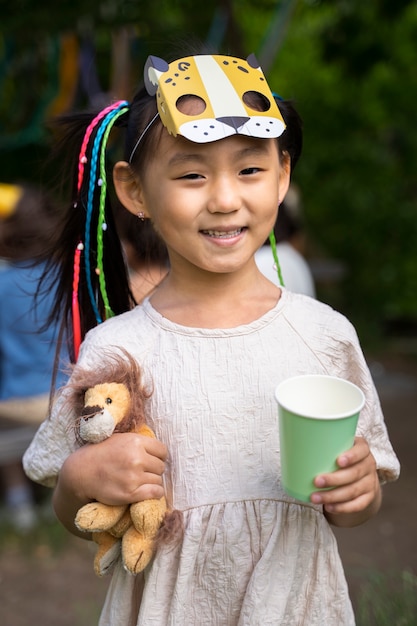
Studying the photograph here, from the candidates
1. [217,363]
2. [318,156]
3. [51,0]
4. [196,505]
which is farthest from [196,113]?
[318,156]

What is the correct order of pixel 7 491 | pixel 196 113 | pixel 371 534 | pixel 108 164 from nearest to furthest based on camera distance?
pixel 196 113 → pixel 108 164 → pixel 371 534 → pixel 7 491

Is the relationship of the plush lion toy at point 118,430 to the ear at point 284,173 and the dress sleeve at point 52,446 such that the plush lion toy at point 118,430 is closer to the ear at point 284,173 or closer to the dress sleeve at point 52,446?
the dress sleeve at point 52,446

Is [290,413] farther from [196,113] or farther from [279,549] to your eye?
[196,113]

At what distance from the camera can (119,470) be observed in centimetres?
162

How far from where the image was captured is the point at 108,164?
2244 mm

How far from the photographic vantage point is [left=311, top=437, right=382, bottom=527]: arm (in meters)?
1.56

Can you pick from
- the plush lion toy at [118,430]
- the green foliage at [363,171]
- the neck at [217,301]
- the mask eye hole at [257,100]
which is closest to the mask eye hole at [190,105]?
the mask eye hole at [257,100]

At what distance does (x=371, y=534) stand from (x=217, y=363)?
9.79ft

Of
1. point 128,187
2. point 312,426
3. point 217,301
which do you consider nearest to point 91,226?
point 128,187

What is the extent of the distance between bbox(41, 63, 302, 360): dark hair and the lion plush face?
43 centimetres

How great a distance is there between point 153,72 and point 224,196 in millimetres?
333

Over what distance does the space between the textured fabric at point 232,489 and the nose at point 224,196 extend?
27 centimetres

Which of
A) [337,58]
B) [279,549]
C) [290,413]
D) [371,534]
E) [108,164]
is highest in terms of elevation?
[337,58]

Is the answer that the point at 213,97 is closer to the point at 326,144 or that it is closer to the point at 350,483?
the point at 350,483
